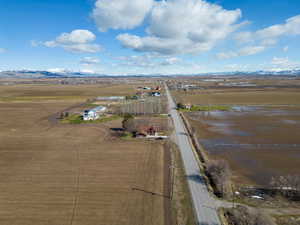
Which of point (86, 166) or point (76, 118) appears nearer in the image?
point (86, 166)

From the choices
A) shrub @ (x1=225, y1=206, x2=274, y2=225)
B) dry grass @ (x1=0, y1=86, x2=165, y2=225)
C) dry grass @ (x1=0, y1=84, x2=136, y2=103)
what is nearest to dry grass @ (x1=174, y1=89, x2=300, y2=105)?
dry grass @ (x1=0, y1=84, x2=136, y2=103)

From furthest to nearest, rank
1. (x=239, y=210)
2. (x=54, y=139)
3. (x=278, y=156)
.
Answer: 1. (x=54, y=139)
2. (x=278, y=156)
3. (x=239, y=210)

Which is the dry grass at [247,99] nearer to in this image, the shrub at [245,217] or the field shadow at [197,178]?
the field shadow at [197,178]

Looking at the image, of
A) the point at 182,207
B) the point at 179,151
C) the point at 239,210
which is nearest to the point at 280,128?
the point at 179,151

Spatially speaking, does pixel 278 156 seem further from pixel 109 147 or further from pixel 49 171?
pixel 49 171

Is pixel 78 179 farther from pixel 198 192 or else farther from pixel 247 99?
pixel 247 99

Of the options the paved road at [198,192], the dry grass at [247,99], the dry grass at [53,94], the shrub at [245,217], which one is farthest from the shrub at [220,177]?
the dry grass at [53,94]
